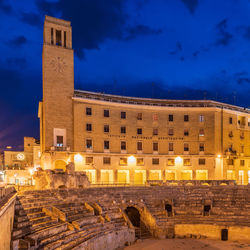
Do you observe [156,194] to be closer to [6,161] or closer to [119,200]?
[119,200]

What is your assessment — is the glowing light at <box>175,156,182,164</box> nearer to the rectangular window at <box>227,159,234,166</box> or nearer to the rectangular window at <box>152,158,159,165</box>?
the rectangular window at <box>152,158,159,165</box>

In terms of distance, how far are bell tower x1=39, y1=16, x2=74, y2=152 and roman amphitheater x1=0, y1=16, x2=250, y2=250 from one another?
0.16 m

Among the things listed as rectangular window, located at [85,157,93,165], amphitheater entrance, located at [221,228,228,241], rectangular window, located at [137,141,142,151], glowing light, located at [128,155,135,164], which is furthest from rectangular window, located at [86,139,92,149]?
amphitheater entrance, located at [221,228,228,241]

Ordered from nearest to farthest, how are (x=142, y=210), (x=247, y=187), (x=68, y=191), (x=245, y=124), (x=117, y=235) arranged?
(x=117, y=235) → (x=68, y=191) → (x=142, y=210) → (x=247, y=187) → (x=245, y=124)

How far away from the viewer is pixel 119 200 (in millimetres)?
26047

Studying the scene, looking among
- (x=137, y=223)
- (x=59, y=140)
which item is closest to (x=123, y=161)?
(x=59, y=140)

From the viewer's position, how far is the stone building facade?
4019 centimetres

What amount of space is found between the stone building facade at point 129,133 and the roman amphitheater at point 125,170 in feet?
0.55

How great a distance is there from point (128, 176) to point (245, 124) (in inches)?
1060

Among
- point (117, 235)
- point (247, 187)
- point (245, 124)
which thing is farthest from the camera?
point (245, 124)

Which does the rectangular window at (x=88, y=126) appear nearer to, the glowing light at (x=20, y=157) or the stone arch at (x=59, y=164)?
the stone arch at (x=59, y=164)

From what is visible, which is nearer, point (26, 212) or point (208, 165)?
point (26, 212)

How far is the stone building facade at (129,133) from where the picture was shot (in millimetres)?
40188

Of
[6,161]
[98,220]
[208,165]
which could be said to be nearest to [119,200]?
[98,220]
